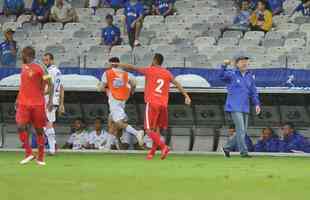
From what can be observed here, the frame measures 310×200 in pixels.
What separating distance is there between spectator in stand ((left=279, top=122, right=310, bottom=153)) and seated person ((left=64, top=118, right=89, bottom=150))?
4.54m

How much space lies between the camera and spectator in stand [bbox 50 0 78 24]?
87.0 ft

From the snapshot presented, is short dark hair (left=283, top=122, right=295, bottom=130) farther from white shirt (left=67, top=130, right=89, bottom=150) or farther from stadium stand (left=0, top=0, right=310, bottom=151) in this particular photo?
white shirt (left=67, top=130, right=89, bottom=150)

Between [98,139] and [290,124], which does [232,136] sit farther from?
[98,139]

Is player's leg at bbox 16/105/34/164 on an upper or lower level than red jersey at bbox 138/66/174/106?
lower

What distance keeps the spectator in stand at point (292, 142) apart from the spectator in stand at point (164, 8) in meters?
6.76

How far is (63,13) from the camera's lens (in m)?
26.7

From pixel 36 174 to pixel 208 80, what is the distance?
343 inches

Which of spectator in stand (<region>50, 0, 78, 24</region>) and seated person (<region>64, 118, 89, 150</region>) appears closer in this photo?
seated person (<region>64, 118, 89, 150</region>)

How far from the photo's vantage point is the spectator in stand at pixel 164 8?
2564cm

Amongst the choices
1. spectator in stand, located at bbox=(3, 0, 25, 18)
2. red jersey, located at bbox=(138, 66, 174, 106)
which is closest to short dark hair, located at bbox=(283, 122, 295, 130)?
red jersey, located at bbox=(138, 66, 174, 106)

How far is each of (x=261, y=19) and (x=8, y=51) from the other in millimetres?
6750

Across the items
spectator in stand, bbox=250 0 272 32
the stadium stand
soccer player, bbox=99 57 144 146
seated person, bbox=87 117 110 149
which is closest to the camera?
soccer player, bbox=99 57 144 146

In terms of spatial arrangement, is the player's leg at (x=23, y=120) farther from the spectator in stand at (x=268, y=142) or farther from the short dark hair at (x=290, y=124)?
the short dark hair at (x=290, y=124)

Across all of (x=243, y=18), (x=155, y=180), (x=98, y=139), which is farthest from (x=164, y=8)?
(x=155, y=180)
